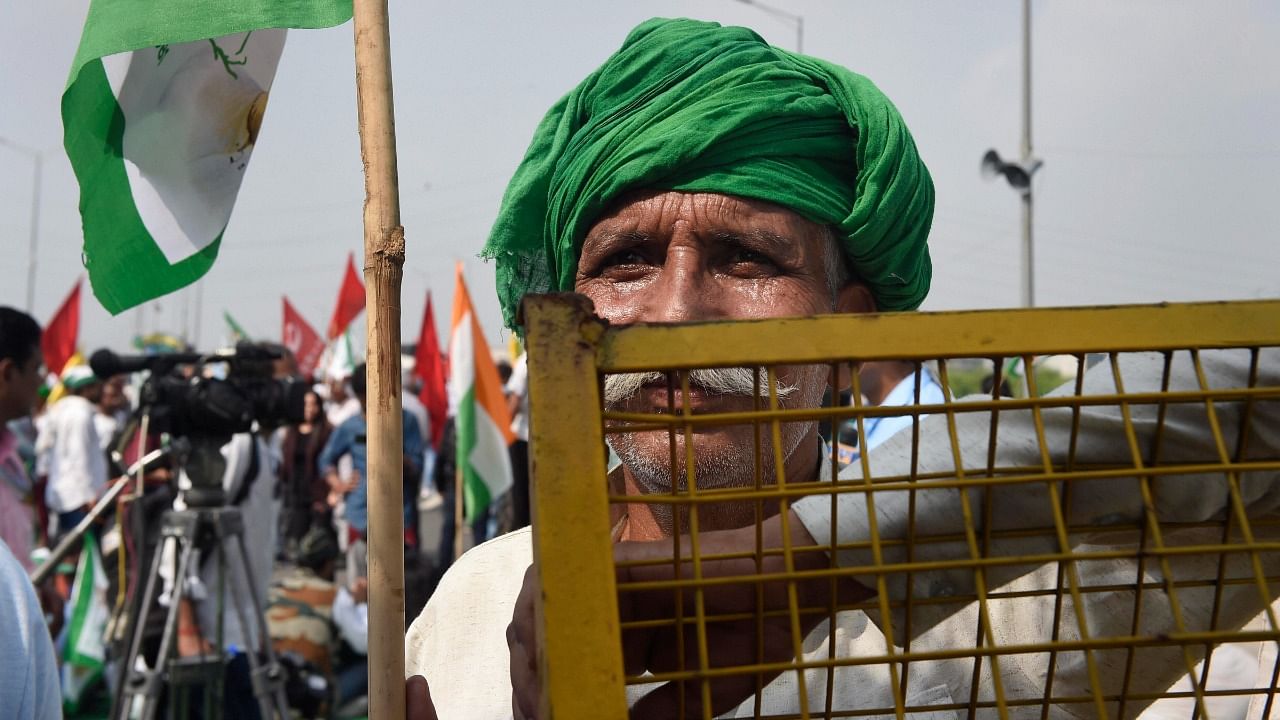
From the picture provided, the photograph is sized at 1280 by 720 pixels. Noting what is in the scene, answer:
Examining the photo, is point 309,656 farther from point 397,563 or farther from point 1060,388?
point 1060,388

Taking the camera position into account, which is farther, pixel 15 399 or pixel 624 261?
pixel 15 399

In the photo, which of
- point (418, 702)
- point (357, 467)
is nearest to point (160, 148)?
point (418, 702)

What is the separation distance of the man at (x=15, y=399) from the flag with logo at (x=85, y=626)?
98cm

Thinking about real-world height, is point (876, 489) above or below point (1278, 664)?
above

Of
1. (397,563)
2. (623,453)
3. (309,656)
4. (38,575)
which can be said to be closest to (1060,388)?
(397,563)

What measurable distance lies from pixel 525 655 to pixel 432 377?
7.96 metres

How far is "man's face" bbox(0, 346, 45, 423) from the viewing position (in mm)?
4734

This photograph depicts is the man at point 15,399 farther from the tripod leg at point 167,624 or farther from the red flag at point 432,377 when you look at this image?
the red flag at point 432,377

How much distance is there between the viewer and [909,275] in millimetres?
2121

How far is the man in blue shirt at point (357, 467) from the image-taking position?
27.7ft

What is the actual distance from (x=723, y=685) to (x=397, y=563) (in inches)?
14.7

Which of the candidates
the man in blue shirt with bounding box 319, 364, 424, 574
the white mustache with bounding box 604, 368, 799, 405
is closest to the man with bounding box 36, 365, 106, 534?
the man in blue shirt with bounding box 319, 364, 424, 574

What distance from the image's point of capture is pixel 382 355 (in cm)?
116

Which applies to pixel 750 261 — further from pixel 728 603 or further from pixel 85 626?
pixel 85 626
